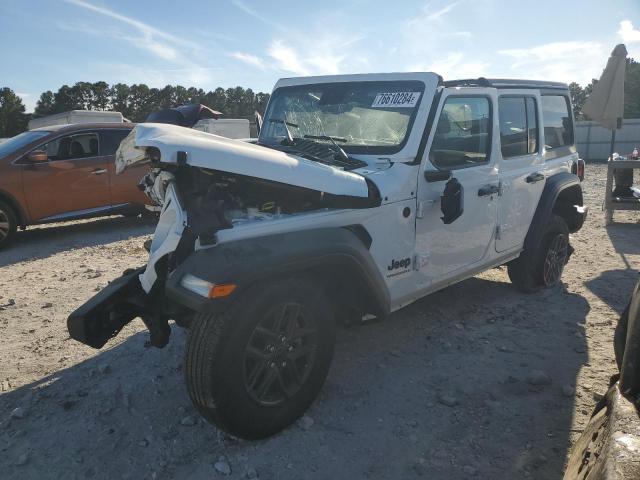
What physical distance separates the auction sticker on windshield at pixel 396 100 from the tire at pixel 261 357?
1532 mm

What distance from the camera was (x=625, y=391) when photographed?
222 cm

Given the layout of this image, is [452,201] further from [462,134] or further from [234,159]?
[234,159]

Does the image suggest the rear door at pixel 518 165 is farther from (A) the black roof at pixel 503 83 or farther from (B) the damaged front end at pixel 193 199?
(B) the damaged front end at pixel 193 199

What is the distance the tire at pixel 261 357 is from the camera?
8.14 feet

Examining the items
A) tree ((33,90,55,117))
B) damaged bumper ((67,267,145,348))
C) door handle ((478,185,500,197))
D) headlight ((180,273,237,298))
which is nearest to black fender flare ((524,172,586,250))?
door handle ((478,185,500,197))

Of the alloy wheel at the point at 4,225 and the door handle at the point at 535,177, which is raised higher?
the door handle at the point at 535,177

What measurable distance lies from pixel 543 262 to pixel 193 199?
372cm

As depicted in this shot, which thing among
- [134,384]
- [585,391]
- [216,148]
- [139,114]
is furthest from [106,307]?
[139,114]

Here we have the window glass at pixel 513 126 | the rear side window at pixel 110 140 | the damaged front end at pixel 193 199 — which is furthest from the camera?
the rear side window at pixel 110 140

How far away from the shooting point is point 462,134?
12.7ft

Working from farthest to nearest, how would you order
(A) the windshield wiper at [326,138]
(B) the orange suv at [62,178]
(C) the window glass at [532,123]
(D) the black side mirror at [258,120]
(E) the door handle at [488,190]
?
1. (B) the orange suv at [62,178]
2. (C) the window glass at [532,123]
3. (D) the black side mirror at [258,120]
4. (E) the door handle at [488,190]
5. (A) the windshield wiper at [326,138]

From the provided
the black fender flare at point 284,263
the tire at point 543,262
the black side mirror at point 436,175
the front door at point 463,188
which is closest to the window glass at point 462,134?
the front door at point 463,188

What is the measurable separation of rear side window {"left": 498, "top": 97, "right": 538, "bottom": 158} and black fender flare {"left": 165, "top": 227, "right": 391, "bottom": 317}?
1949mm

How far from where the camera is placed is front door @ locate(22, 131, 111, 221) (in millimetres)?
7527
